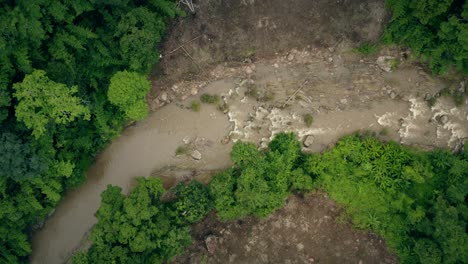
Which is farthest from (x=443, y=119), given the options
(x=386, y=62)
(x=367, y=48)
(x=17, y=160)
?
(x=17, y=160)

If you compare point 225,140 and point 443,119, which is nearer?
point 443,119

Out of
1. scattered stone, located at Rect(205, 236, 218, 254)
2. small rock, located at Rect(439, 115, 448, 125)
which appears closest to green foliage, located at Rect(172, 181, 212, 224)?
scattered stone, located at Rect(205, 236, 218, 254)

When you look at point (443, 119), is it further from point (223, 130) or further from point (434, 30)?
point (223, 130)

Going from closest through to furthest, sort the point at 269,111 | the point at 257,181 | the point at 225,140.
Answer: the point at 257,181 < the point at 269,111 < the point at 225,140

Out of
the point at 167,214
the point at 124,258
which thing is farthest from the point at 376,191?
the point at 124,258

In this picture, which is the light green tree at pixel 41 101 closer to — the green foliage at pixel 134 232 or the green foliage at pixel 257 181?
the green foliage at pixel 134 232

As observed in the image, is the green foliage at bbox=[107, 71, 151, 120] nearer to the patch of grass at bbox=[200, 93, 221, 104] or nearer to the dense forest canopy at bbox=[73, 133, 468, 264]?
the dense forest canopy at bbox=[73, 133, 468, 264]
